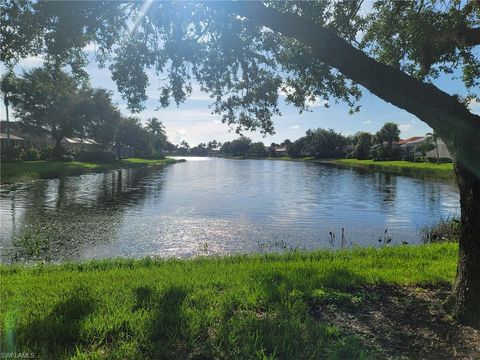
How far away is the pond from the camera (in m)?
15.0

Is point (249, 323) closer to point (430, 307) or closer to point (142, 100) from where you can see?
point (430, 307)

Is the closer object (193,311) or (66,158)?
(193,311)

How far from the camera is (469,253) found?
5.21m

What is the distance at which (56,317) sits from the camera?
16.6 ft

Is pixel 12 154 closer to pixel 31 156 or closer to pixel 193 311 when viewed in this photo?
pixel 31 156

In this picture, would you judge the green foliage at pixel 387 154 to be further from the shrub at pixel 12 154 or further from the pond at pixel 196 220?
the shrub at pixel 12 154

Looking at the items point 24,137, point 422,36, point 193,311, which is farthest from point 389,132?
point 193,311

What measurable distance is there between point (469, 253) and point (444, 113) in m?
1.82

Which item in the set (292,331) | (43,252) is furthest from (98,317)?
(43,252)

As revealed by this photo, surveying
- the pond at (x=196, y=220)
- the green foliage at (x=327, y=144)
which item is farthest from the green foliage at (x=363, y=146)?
the pond at (x=196, y=220)

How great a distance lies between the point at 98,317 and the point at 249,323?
1.87 meters

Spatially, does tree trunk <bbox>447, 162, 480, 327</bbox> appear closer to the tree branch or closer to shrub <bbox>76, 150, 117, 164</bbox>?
the tree branch

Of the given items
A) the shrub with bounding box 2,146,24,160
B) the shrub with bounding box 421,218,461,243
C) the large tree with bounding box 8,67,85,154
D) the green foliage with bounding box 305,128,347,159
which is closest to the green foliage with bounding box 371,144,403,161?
the green foliage with bounding box 305,128,347,159

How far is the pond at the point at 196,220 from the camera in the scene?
592 inches
